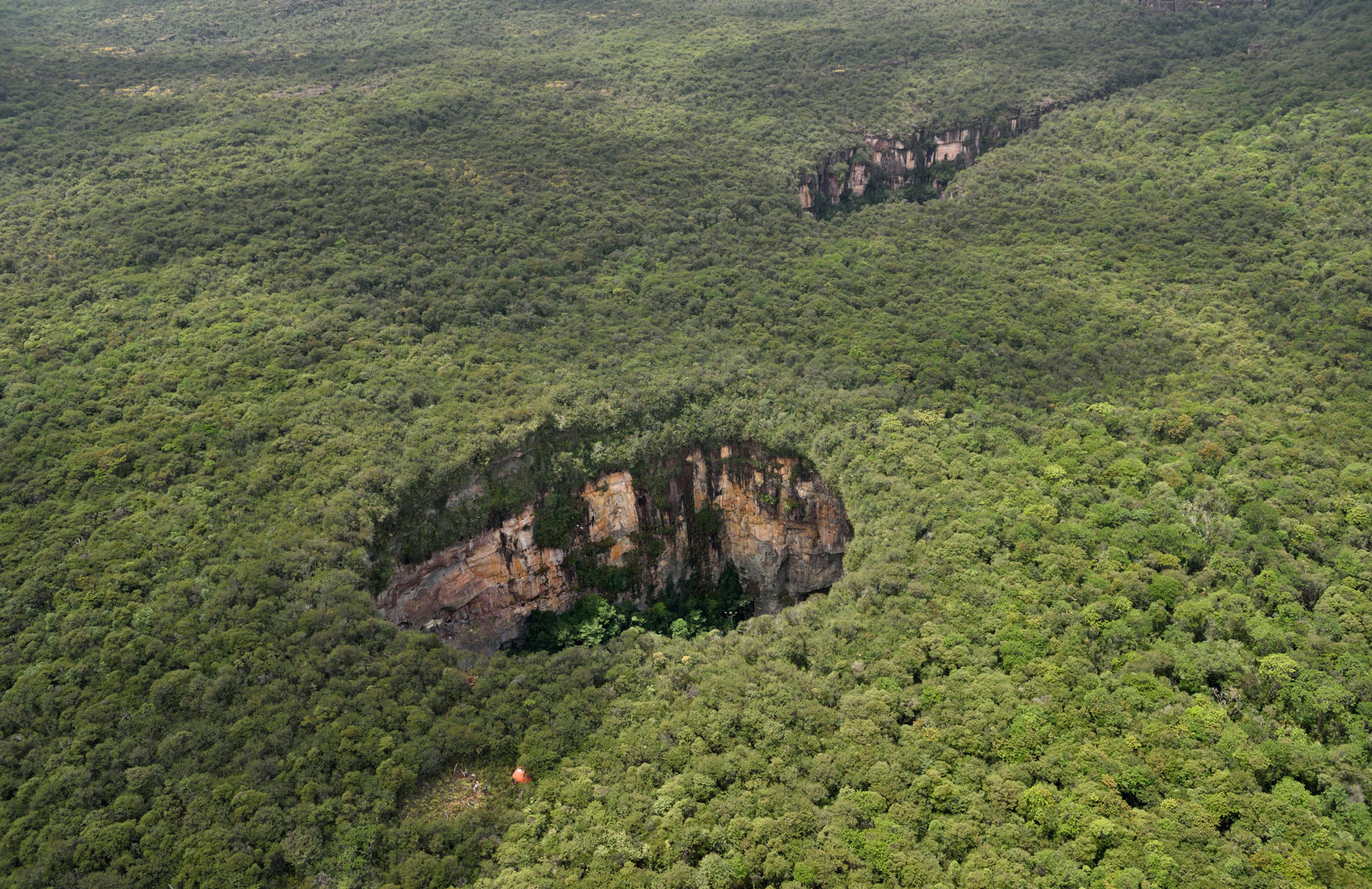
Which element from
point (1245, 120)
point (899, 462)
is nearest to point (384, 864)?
point (899, 462)

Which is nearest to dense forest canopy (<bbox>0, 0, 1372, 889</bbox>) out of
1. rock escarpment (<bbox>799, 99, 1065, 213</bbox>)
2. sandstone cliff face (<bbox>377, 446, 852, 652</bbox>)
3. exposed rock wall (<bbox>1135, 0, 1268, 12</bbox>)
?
rock escarpment (<bbox>799, 99, 1065, 213</bbox>)

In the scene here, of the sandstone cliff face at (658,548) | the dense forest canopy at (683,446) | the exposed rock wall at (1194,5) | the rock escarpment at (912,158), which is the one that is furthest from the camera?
the exposed rock wall at (1194,5)

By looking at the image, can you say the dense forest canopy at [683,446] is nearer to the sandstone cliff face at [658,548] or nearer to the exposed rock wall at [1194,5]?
the sandstone cliff face at [658,548]

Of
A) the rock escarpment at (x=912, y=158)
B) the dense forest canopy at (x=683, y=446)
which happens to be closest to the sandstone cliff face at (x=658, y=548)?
the dense forest canopy at (x=683, y=446)

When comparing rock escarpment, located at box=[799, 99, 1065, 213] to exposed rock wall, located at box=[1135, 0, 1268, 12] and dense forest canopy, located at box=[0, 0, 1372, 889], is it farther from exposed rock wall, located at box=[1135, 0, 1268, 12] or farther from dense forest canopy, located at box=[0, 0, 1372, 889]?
exposed rock wall, located at box=[1135, 0, 1268, 12]

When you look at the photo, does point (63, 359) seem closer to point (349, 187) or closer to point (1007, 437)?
point (349, 187)

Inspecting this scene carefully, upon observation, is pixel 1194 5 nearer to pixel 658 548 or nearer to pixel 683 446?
pixel 683 446
